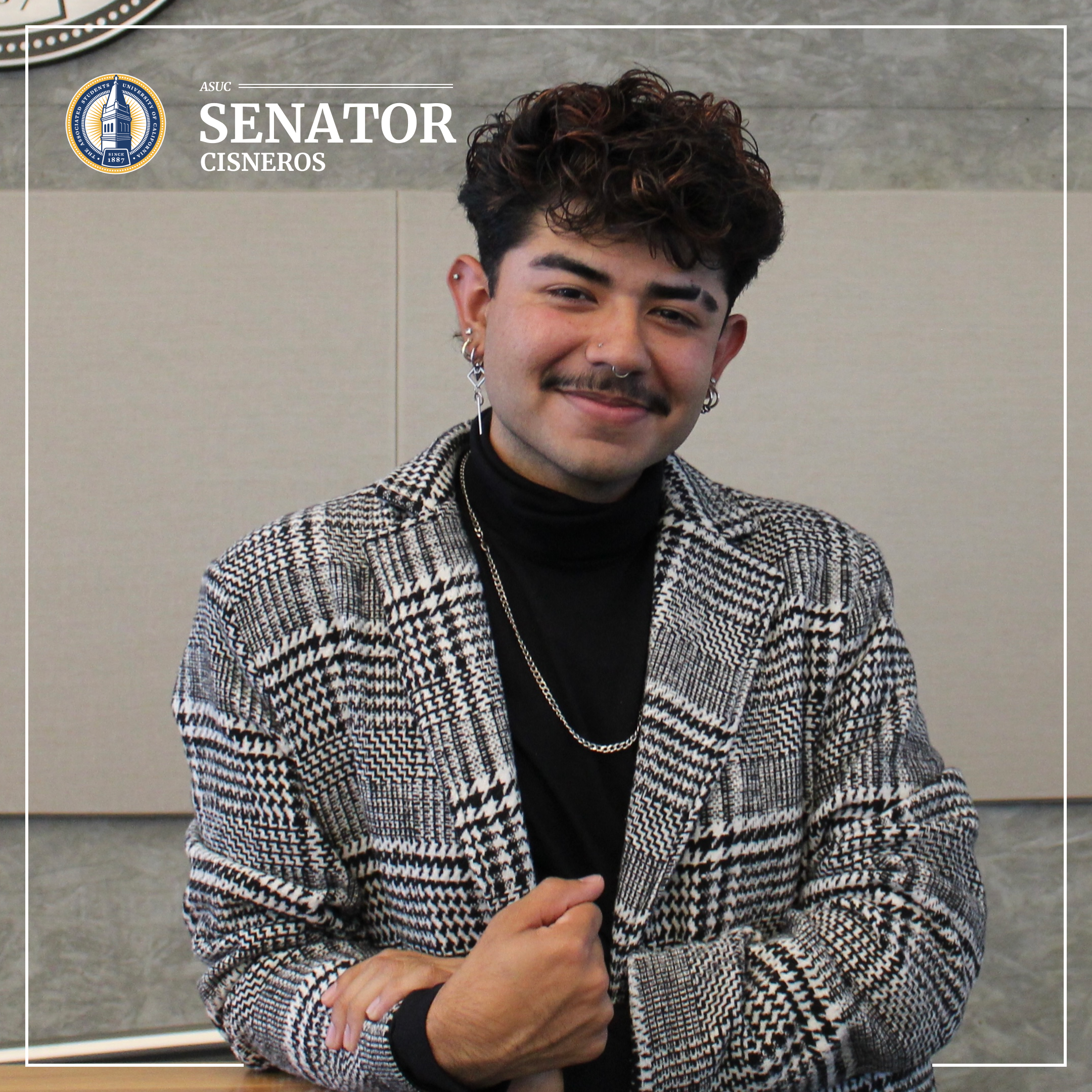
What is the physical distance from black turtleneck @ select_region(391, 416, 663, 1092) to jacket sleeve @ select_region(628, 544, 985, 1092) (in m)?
0.12

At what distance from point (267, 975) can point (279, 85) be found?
1929 mm

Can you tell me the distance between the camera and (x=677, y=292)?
1166mm

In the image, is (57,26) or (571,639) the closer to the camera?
(571,639)

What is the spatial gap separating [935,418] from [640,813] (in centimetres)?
162

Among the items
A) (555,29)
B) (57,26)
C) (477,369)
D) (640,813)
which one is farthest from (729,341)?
(57,26)

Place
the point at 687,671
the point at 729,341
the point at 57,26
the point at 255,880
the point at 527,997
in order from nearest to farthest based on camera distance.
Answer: the point at 527,997
the point at 255,880
the point at 687,671
the point at 729,341
the point at 57,26

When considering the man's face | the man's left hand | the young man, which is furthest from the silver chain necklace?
the man's left hand

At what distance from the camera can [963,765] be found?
8.25 feet

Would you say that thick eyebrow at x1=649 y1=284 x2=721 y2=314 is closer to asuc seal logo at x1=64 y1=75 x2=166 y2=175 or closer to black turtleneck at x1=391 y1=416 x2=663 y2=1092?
black turtleneck at x1=391 y1=416 x2=663 y2=1092

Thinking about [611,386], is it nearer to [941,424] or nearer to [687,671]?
[687,671]

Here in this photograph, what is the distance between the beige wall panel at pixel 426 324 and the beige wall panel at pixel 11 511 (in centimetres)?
78

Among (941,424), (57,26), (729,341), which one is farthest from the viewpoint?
(941,424)

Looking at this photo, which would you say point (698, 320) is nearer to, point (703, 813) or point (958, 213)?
point (703, 813)

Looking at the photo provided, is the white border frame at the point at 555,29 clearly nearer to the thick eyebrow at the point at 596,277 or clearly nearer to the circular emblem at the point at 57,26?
the circular emblem at the point at 57,26
